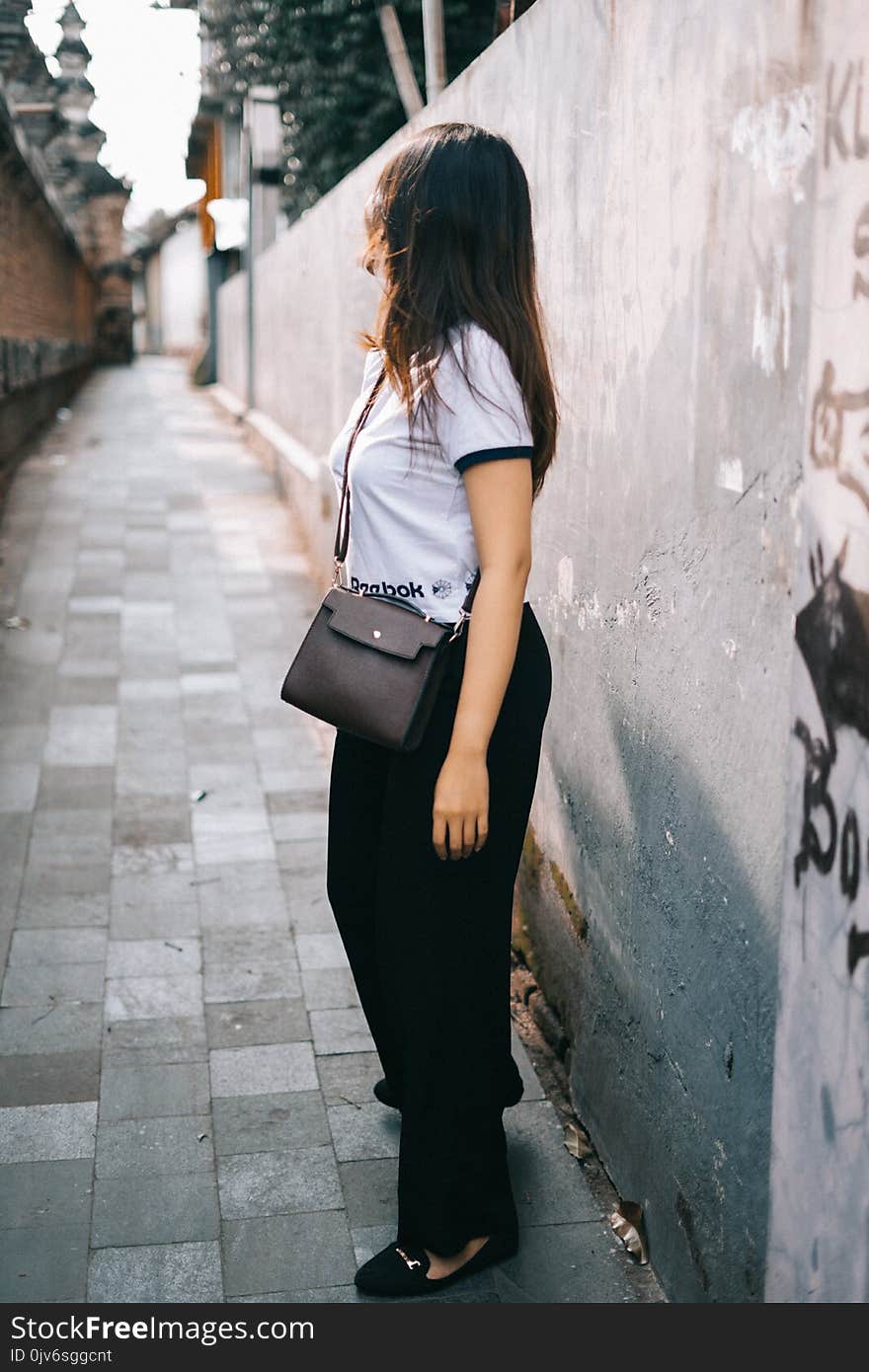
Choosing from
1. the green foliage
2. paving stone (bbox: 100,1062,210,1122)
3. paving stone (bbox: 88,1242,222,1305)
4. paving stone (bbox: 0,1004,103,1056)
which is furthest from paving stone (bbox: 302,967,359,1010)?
the green foliage

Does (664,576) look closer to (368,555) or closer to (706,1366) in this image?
(368,555)

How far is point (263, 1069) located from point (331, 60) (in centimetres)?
1109

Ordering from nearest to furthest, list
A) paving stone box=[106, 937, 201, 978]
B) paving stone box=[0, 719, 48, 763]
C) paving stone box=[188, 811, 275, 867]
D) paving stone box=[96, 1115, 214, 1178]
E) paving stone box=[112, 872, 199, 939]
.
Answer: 1. paving stone box=[96, 1115, 214, 1178]
2. paving stone box=[106, 937, 201, 978]
3. paving stone box=[112, 872, 199, 939]
4. paving stone box=[188, 811, 275, 867]
5. paving stone box=[0, 719, 48, 763]

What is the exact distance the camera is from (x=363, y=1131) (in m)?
3.17

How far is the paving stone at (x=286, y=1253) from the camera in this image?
8.63 ft

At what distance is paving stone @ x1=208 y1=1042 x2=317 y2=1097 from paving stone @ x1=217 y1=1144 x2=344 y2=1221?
28 centimetres

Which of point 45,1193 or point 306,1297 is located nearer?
point 306,1297

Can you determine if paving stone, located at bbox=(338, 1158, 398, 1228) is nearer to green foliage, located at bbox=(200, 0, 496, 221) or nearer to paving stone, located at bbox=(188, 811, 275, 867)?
paving stone, located at bbox=(188, 811, 275, 867)

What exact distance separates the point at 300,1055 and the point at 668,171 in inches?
87.1

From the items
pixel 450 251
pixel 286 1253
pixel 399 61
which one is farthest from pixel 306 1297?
pixel 399 61

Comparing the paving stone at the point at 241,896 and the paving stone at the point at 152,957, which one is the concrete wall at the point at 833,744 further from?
the paving stone at the point at 241,896

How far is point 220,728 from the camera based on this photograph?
622 cm

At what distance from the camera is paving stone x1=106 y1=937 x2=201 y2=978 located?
3.94m

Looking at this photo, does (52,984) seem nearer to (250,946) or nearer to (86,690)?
(250,946)
